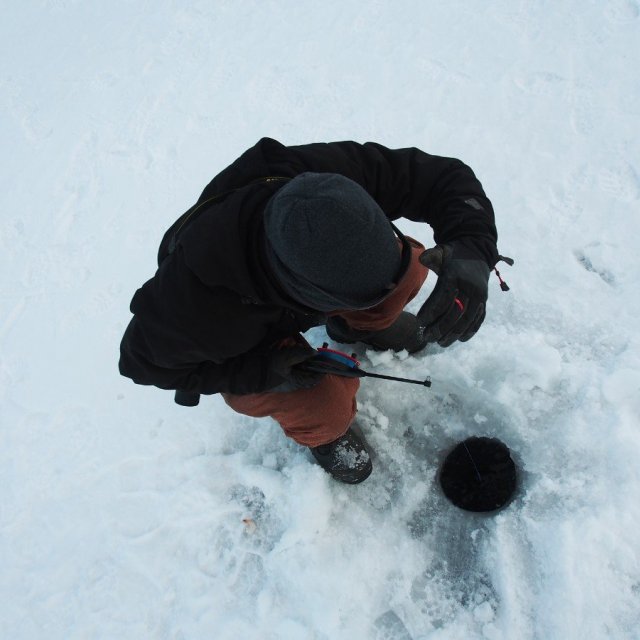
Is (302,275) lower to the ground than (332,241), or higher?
lower

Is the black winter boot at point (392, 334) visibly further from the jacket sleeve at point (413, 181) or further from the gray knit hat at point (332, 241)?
the gray knit hat at point (332, 241)

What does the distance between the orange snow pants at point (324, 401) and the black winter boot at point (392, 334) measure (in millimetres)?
126

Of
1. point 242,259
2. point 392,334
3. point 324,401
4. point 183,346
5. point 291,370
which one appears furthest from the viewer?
point 392,334

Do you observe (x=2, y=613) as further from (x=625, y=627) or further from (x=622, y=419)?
(x=622, y=419)

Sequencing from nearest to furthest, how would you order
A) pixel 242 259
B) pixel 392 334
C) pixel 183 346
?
1. pixel 242 259
2. pixel 183 346
3. pixel 392 334

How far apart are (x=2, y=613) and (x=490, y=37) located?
4.26 metres

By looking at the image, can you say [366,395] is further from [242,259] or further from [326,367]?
[242,259]

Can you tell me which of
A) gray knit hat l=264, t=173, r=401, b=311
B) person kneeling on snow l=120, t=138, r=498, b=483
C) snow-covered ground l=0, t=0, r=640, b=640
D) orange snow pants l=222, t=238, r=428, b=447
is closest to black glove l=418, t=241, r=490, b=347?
person kneeling on snow l=120, t=138, r=498, b=483

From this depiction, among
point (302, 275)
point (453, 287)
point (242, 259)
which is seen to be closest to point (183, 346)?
point (242, 259)

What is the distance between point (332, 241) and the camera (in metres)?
1.13

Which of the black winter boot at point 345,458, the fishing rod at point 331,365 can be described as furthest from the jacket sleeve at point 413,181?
the black winter boot at point 345,458

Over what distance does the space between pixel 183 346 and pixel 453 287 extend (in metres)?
0.90

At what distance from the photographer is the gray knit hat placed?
3.71 ft

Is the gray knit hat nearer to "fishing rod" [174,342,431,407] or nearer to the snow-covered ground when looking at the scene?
"fishing rod" [174,342,431,407]
